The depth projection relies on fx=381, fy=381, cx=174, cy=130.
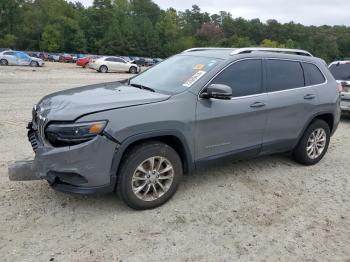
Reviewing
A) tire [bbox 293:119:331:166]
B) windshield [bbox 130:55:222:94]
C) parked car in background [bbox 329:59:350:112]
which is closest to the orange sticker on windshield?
windshield [bbox 130:55:222:94]

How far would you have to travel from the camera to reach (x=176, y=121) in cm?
414

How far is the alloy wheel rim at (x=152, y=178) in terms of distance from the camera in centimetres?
407

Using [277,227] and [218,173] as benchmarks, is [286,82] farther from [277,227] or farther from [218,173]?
[277,227]

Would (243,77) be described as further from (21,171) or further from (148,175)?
(21,171)

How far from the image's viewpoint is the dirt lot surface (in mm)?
3479

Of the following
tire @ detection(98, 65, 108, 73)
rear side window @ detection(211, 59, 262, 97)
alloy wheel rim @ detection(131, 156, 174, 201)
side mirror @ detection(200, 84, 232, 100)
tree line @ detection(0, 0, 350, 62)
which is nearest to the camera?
alloy wheel rim @ detection(131, 156, 174, 201)

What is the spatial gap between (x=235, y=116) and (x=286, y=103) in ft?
3.29

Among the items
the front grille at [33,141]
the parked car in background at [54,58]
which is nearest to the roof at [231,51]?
the front grille at [33,141]

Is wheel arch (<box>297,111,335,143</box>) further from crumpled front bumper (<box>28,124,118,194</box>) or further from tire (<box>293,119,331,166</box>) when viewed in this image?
crumpled front bumper (<box>28,124,118,194</box>)

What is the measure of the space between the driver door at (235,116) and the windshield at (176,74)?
0.77 ft

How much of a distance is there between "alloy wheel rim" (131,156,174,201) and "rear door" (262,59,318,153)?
1584mm

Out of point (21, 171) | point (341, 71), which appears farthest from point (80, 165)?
point (341, 71)

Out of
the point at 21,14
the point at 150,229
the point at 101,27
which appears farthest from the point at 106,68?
the point at 21,14

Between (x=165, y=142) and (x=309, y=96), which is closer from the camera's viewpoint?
(x=165, y=142)
